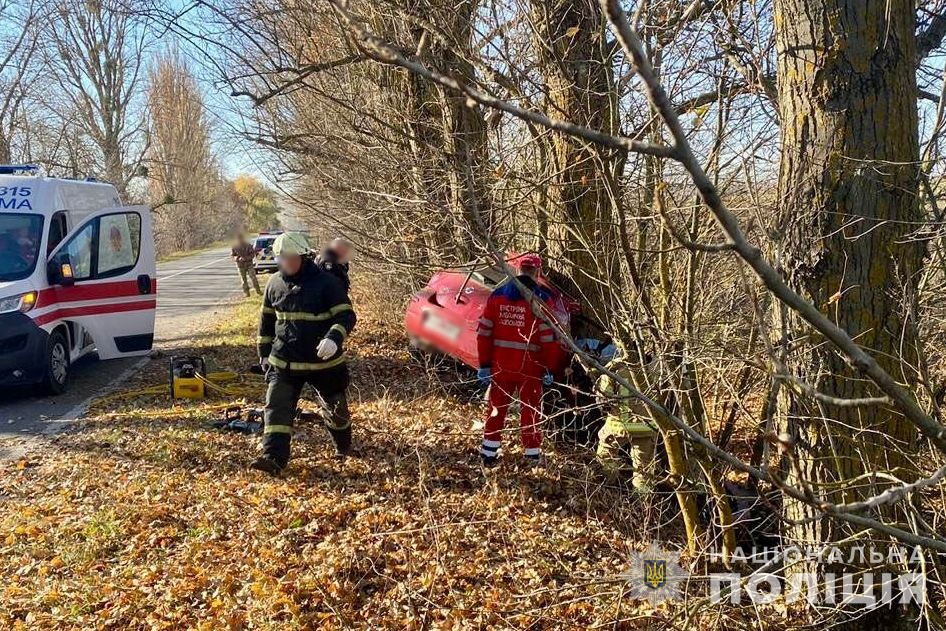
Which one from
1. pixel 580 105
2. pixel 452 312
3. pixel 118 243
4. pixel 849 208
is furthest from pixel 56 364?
pixel 849 208

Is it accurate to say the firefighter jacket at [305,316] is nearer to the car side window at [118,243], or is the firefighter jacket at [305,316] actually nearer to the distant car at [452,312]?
the distant car at [452,312]

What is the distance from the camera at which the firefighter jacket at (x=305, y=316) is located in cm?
519

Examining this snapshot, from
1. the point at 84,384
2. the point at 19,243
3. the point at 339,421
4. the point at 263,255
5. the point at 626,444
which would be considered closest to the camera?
the point at 626,444

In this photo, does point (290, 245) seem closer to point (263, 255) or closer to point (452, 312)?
point (452, 312)

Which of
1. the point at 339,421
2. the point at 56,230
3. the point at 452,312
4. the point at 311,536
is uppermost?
the point at 56,230

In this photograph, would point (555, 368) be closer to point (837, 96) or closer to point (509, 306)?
point (509, 306)

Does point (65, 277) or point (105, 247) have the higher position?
point (105, 247)

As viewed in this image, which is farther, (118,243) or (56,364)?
(118,243)

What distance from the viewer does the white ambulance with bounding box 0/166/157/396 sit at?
7219 mm

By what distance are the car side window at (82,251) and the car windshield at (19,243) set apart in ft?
1.10

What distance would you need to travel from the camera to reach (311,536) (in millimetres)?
4324

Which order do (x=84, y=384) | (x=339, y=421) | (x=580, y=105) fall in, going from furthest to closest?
(x=84, y=384), (x=339, y=421), (x=580, y=105)

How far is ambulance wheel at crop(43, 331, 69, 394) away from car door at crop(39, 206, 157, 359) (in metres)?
0.27

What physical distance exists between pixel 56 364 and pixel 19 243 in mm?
1483
